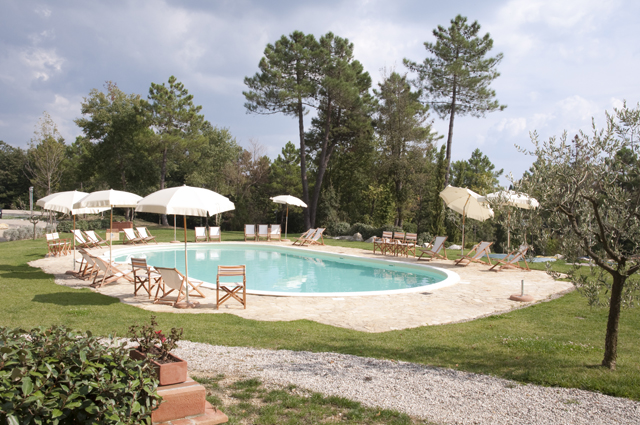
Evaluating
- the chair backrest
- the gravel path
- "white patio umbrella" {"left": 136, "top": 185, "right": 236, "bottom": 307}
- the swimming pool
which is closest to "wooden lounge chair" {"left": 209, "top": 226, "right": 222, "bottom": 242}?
the swimming pool

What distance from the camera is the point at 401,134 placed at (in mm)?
24438

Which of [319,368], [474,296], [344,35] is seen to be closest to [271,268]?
[474,296]

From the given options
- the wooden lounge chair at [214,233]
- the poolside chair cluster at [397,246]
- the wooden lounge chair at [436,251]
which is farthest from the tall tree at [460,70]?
the wooden lounge chair at [214,233]

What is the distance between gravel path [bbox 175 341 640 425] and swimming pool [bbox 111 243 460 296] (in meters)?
4.32

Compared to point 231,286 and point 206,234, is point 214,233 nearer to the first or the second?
point 206,234

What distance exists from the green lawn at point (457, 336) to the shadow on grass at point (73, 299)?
15 millimetres

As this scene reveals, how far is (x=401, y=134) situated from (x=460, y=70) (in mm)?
4739

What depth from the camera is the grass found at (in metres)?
2.95

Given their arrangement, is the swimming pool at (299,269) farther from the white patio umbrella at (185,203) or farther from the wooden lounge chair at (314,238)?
the white patio umbrella at (185,203)

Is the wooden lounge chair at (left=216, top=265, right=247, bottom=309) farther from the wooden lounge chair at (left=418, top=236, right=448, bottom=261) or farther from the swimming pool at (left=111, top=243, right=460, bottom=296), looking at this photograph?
the wooden lounge chair at (left=418, top=236, right=448, bottom=261)

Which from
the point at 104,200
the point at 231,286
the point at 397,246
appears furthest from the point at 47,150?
the point at 231,286

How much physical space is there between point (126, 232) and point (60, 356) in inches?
682

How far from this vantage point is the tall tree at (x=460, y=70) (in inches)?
901

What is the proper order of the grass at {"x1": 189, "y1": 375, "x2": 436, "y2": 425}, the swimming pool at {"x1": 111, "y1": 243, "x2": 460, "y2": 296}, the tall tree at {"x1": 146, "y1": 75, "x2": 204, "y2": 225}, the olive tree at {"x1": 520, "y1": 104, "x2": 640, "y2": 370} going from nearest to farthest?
the grass at {"x1": 189, "y1": 375, "x2": 436, "y2": 425}, the olive tree at {"x1": 520, "y1": 104, "x2": 640, "y2": 370}, the swimming pool at {"x1": 111, "y1": 243, "x2": 460, "y2": 296}, the tall tree at {"x1": 146, "y1": 75, "x2": 204, "y2": 225}
